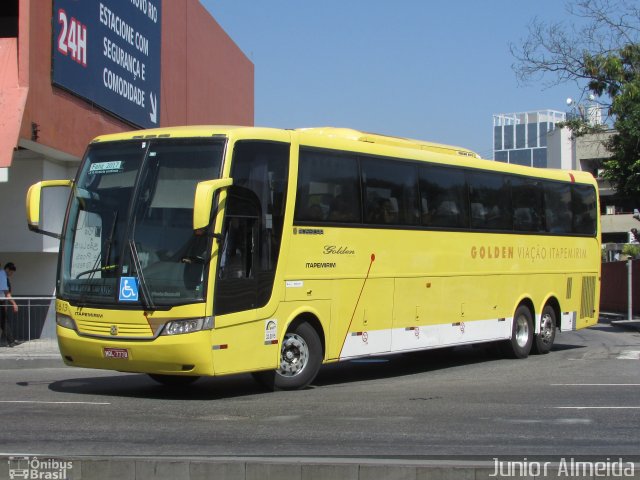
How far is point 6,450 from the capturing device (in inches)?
295

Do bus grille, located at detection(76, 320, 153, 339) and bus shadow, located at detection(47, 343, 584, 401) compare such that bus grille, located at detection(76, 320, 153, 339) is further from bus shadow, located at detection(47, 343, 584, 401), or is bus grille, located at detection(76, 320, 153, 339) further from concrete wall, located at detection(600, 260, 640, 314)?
concrete wall, located at detection(600, 260, 640, 314)

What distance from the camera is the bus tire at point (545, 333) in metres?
17.6

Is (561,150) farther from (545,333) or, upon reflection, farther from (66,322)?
(66,322)

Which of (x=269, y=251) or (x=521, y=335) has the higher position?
(x=269, y=251)

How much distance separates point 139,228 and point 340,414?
11.0 ft

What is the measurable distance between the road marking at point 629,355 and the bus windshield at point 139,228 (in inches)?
405

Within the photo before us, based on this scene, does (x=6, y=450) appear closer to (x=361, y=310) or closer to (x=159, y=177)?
(x=159, y=177)

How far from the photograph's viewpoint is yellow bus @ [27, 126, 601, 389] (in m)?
10.4

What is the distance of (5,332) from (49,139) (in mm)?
4168

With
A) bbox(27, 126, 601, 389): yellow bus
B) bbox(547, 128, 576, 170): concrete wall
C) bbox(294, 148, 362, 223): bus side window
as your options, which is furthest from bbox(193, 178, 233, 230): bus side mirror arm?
bbox(547, 128, 576, 170): concrete wall

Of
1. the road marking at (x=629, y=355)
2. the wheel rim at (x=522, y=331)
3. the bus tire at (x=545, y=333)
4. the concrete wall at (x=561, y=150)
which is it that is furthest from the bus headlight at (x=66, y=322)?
the concrete wall at (x=561, y=150)

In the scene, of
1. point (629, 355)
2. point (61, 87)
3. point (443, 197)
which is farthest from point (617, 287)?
point (61, 87)

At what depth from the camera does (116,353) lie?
10586 millimetres

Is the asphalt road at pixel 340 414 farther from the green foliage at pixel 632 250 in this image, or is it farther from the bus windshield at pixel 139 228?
the green foliage at pixel 632 250
